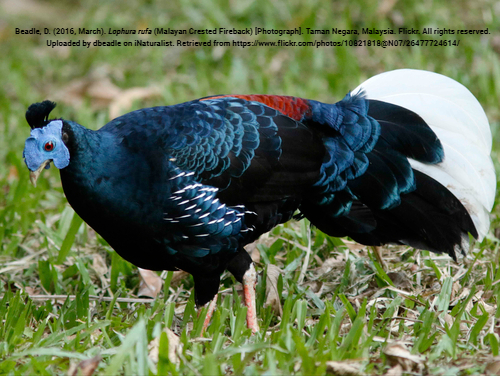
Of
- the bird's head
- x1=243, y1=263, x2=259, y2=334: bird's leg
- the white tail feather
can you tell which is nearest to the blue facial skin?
the bird's head

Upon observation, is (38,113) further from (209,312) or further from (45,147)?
(209,312)

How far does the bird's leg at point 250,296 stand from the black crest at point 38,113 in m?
1.60

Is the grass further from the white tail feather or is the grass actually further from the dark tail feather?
the white tail feather

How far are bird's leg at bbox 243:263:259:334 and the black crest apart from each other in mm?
1601

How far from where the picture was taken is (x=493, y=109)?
265 inches

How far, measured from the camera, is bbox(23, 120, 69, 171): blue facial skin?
11.3 ft

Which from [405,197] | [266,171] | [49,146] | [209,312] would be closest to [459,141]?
[405,197]

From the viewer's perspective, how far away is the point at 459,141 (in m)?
4.08

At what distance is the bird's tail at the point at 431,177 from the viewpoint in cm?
405

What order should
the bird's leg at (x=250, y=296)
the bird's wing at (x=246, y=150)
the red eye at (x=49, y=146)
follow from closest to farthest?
the red eye at (x=49, y=146), the bird's wing at (x=246, y=150), the bird's leg at (x=250, y=296)

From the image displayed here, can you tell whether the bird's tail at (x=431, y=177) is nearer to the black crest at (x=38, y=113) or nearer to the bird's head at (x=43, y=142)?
the bird's head at (x=43, y=142)

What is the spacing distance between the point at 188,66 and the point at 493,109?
13.2ft

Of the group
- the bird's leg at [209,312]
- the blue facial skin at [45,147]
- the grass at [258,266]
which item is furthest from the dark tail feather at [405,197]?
the blue facial skin at [45,147]

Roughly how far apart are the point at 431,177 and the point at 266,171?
3.84ft
